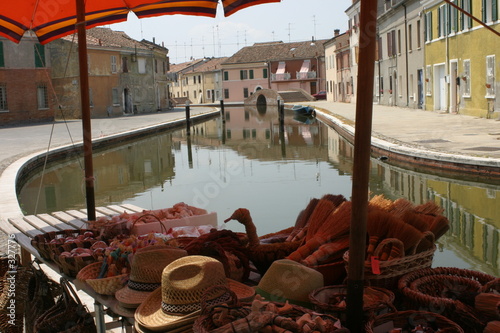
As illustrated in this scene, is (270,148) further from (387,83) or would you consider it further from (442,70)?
(387,83)

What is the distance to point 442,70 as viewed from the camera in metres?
30.2

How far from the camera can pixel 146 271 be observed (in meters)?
3.47

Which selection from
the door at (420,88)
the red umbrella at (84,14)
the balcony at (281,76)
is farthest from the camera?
the balcony at (281,76)

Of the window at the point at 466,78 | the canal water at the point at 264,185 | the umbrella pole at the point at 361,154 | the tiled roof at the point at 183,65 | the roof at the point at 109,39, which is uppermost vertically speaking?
the tiled roof at the point at 183,65

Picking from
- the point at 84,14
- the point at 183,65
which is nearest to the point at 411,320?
the point at 84,14

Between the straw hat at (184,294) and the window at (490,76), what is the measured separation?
21.5 metres

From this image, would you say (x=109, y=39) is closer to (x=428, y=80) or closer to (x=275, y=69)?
(x=428, y=80)

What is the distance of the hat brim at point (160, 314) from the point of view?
2988 millimetres

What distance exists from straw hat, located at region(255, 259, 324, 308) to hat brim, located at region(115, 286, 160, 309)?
24.9 inches

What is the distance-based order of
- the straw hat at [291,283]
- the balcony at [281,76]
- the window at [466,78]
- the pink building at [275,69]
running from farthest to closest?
1. the balcony at [281,76]
2. the pink building at [275,69]
3. the window at [466,78]
4. the straw hat at [291,283]

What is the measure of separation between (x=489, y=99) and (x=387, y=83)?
1962cm

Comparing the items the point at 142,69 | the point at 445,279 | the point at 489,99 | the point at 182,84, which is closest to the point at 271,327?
the point at 445,279

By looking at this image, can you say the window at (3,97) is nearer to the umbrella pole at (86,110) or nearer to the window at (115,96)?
the window at (115,96)

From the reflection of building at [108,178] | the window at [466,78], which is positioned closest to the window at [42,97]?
the reflection of building at [108,178]
